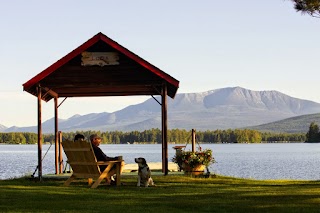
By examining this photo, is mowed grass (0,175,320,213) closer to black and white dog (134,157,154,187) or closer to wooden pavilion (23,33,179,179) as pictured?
black and white dog (134,157,154,187)

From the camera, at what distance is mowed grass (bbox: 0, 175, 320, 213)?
1350 cm

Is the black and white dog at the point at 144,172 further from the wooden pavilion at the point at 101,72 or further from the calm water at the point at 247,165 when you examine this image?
the calm water at the point at 247,165

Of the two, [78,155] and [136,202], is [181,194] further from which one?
[78,155]

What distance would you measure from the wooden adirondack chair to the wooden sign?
12.6ft

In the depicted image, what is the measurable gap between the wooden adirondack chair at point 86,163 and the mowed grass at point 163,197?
31 centimetres

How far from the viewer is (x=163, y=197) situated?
1555 centimetres

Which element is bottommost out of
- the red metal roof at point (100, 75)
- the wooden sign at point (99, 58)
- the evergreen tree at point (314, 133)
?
the red metal roof at point (100, 75)

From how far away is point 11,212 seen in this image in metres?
13.0

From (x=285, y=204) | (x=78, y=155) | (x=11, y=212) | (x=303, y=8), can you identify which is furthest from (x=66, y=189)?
(x=303, y=8)

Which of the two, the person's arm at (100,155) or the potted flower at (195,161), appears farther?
the potted flower at (195,161)

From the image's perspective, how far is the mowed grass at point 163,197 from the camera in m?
13.5

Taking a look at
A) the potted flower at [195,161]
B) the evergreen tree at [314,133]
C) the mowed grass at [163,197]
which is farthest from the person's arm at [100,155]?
the evergreen tree at [314,133]

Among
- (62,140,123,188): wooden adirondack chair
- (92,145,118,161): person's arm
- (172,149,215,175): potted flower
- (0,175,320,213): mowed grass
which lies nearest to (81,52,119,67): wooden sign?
(172,149,215,175): potted flower

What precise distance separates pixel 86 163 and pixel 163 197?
355 centimetres
